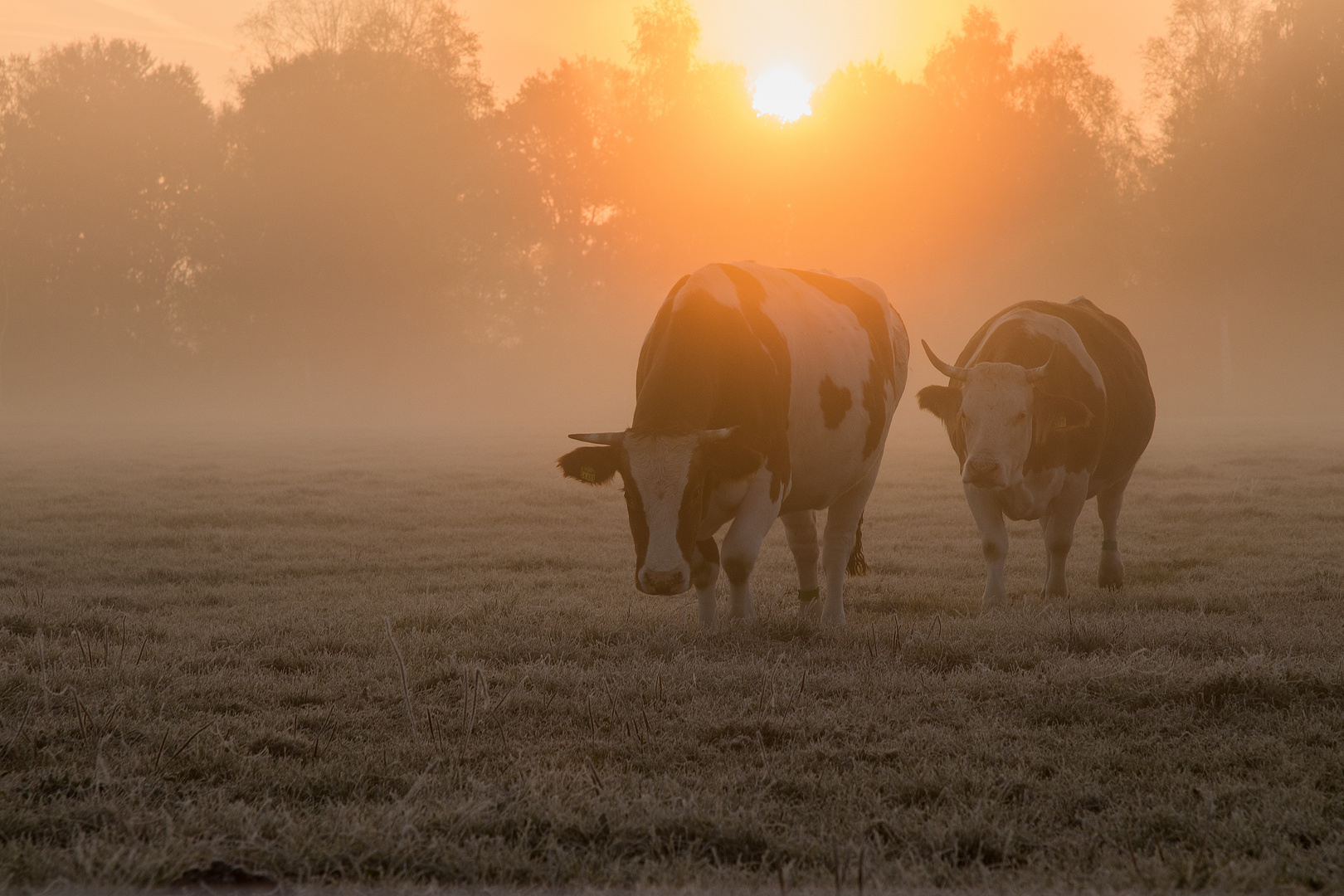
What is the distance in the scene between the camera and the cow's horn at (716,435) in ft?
17.0

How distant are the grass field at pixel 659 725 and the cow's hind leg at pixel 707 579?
176 millimetres

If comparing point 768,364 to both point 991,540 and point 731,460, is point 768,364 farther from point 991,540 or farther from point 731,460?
point 991,540

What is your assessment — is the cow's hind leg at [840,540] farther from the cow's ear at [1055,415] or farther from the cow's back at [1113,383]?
the cow's back at [1113,383]

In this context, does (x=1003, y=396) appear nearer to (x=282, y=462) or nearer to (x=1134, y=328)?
(x=282, y=462)

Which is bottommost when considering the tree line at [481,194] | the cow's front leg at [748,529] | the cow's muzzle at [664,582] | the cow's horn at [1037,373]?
the cow's muzzle at [664,582]

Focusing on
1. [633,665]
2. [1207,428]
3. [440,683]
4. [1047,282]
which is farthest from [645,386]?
[1047,282]

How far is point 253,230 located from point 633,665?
36011mm

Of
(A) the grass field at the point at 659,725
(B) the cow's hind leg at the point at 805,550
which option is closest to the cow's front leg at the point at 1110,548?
(A) the grass field at the point at 659,725

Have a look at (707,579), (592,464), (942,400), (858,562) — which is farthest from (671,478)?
(942,400)

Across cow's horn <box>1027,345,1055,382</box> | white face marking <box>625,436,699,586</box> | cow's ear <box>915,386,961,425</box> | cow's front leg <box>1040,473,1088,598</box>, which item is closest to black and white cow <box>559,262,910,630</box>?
white face marking <box>625,436,699,586</box>

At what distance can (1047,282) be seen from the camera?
3638 centimetres

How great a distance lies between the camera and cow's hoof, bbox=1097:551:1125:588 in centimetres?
761

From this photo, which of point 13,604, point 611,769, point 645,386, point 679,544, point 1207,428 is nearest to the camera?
point 611,769

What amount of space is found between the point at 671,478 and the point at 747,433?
619 mm
